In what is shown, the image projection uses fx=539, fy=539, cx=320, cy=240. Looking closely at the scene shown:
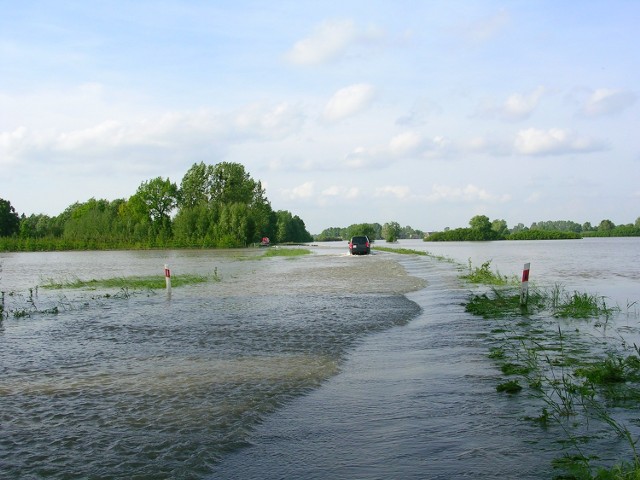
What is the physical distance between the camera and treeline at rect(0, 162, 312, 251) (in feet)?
320

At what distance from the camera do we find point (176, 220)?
102 metres

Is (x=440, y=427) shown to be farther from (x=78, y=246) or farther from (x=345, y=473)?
(x=78, y=246)

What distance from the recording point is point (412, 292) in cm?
2180

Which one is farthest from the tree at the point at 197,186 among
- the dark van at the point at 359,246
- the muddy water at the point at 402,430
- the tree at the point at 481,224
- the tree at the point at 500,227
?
the muddy water at the point at 402,430

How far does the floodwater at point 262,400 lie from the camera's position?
521 centimetres

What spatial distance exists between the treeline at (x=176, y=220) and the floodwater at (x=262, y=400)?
83.8m

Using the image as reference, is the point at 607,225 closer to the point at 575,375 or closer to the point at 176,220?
the point at 176,220

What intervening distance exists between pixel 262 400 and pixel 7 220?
132 meters

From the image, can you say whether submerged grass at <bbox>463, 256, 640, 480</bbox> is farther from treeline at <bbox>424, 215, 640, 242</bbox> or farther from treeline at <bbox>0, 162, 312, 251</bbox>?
treeline at <bbox>424, 215, 640, 242</bbox>

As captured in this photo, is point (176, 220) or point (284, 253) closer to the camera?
point (284, 253)

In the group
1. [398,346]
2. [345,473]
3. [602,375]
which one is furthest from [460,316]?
[345,473]

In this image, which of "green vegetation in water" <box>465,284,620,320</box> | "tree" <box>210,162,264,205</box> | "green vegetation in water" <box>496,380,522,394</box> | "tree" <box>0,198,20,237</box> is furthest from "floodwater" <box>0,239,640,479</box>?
"tree" <box>0,198,20,237</box>

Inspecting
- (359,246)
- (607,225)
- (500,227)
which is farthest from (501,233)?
(359,246)

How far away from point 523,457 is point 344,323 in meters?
8.88
